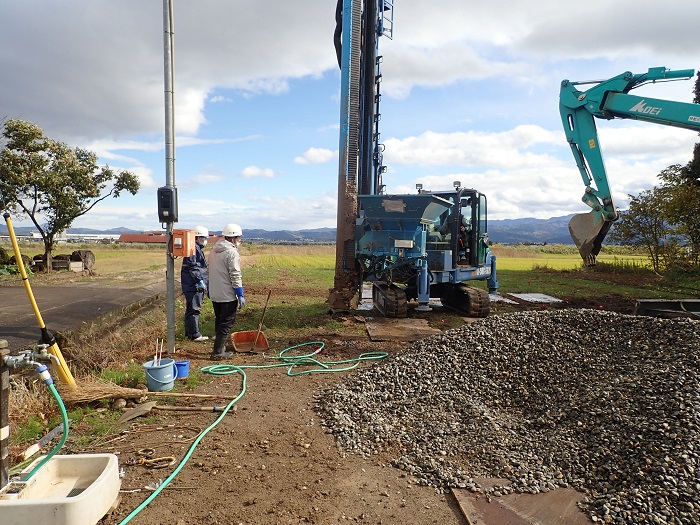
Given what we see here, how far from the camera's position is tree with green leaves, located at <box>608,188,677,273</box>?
2220 centimetres

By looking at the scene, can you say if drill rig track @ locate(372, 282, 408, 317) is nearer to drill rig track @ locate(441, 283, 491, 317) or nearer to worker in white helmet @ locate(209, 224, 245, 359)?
drill rig track @ locate(441, 283, 491, 317)

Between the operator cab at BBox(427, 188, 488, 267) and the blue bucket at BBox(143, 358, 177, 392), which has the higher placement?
the operator cab at BBox(427, 188, 488, 267)

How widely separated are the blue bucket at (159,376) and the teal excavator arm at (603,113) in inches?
445

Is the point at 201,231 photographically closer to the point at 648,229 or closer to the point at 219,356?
the point at 219,356

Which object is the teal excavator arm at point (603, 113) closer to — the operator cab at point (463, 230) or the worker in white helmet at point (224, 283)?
the operator cab at point (463, 230)

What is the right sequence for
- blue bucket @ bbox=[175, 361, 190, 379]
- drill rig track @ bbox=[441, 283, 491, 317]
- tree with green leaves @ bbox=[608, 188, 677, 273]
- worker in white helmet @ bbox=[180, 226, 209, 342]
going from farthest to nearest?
tree with green leaves @ bbox=[608, 188, 677, 273], drill rig track @ bbox=[441, 283, 491, 317], worker in white helmet @ bbox=[180, 226, 209, 342], blue bucket @ bbox=[175, 361, 190, 379]

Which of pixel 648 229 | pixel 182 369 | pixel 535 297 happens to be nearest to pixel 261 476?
pixel 182 369

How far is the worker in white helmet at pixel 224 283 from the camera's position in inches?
280

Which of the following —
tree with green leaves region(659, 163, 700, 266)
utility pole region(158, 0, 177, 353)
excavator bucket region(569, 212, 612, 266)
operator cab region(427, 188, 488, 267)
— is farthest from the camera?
tree with green leaves region(659, 163, 700, 266)

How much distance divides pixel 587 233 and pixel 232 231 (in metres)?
13.7

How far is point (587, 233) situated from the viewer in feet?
54.7

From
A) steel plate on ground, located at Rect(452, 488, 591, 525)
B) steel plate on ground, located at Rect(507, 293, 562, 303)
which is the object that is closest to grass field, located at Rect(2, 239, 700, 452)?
steel plate on ground, located at Rect(507, 293, 562, 303)

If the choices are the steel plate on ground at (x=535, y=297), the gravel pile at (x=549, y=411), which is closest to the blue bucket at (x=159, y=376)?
the gravel pile at (x=549, y=411)

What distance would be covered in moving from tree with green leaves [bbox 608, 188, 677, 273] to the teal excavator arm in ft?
31.2
